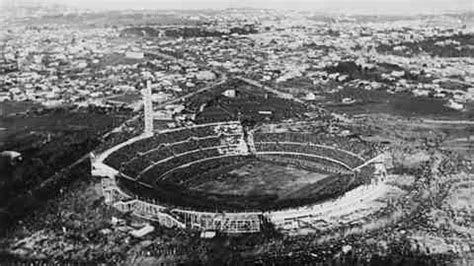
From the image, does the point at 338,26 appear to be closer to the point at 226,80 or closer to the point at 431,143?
the point at 226,80

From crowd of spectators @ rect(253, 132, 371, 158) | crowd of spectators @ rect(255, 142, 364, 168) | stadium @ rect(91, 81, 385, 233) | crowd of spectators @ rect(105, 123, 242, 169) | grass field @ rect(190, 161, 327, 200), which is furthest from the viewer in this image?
crowd of spectators @ rect(253, 132, 371, 158)

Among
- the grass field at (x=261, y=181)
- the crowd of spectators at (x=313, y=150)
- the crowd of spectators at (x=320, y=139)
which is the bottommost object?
the grass field at (x=261, y=181)

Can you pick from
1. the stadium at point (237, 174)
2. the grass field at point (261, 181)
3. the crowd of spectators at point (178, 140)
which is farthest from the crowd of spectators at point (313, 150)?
the crowd of spectators at point (178, 140)

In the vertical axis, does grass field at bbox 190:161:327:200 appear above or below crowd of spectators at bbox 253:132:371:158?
below

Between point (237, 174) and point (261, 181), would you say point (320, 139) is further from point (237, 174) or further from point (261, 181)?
point (261, 181)

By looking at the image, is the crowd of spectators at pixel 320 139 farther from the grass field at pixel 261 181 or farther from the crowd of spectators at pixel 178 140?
the grass field at pixel 261 181

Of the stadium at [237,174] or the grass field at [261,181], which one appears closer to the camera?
the stadium at [237,174]

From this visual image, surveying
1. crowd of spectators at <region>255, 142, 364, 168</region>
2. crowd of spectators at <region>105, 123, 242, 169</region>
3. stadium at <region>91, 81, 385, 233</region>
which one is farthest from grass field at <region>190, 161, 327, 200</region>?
crowd of spectators at <region>105, 123, 242, 169</region>

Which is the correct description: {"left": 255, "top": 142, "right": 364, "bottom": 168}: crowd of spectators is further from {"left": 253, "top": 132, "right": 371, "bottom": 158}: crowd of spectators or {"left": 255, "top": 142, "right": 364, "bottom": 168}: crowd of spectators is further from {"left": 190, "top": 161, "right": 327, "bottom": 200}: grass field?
{"left": 190, "top": 161, "right": 327, "bottom": 200}: grass field

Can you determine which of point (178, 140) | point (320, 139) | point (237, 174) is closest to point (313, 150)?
point (320, 139)
